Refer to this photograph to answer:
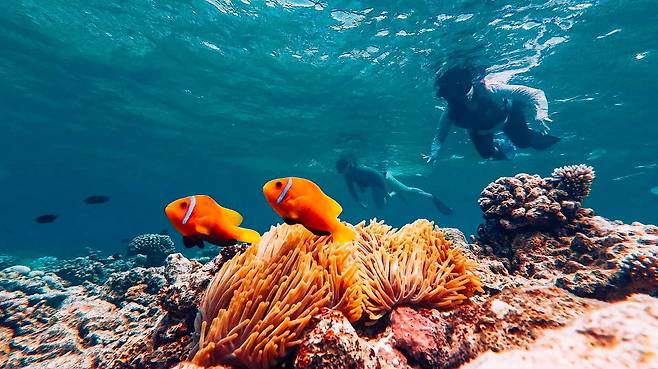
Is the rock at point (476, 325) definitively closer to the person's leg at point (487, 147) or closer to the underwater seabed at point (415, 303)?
the underwater seabed at point (415, 303)

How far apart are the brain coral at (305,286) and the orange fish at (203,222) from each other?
0.44 metres

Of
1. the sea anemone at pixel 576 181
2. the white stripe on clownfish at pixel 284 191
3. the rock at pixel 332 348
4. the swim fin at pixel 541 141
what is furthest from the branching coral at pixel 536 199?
the swim fin at pixel 541 141

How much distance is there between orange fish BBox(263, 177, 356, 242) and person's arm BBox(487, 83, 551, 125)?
8.75 meters

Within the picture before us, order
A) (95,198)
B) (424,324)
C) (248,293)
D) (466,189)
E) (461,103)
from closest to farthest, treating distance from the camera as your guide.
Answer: (248,293) → (424,324) → (95,198) → (461,103) → (466,189)

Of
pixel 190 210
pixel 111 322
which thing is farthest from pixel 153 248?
pixel 190 210

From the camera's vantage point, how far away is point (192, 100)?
21422 mm

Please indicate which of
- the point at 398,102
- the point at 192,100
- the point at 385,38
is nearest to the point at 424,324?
the point at 385,38

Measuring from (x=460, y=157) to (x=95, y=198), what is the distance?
2527 cm

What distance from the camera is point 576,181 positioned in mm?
4570

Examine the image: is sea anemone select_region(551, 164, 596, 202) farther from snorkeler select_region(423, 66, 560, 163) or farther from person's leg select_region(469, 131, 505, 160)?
person's leg select_region(469, 131, 505, 160)

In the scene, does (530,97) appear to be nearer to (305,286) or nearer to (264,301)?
(305,286)

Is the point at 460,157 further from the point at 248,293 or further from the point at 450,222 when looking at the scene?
the point at 450,222

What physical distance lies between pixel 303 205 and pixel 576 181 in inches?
173

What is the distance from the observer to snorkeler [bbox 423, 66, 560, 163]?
893cm
